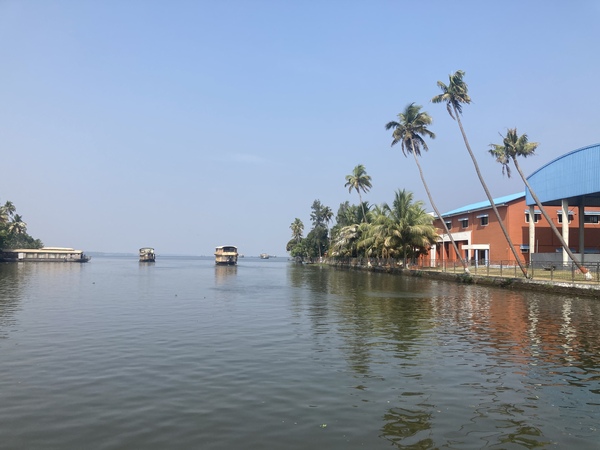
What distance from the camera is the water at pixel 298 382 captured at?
751 cm

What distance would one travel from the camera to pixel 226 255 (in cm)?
12131

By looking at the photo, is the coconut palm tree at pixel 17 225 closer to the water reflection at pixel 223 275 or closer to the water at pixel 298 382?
the water reflection at pixel 223 275

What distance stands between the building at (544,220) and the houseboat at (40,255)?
330 feet

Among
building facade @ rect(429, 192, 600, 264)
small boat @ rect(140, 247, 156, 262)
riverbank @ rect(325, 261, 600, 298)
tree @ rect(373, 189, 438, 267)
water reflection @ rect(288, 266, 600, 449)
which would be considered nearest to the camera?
water reflection @ rect(288, 266, 600, 449)

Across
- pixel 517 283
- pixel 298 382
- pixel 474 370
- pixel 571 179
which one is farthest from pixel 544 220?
pixel 298 382

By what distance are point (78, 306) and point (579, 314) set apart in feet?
89.1

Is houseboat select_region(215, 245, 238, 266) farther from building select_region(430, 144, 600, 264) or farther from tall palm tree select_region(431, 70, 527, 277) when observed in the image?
tall palm tree select_region(431, 70, 527, 277)

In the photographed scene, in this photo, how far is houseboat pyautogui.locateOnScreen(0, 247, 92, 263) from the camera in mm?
118875

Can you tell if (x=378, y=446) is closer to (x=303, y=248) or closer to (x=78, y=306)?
(x=78, y=306)

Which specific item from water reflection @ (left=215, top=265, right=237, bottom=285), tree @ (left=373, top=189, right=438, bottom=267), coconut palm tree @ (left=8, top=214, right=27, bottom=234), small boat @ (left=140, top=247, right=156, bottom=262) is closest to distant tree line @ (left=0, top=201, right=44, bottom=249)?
coconut palm tree @ (left=8, top=214, right=27, bottom=234)

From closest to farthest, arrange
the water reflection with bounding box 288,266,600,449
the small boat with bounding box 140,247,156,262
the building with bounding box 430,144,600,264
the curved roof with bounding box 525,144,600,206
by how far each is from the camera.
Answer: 1. the water reflection with bounding box 288,266,600,449
2. the curved roof with bounding box 525,144,600,206
3. the building with bounding box 430,144,600,264
4. the small boat with bounding box 140,247,156,262

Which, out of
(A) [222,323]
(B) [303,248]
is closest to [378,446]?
(A) [222,323]

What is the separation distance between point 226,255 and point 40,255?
1978 inches

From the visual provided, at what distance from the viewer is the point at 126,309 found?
25.8 m
